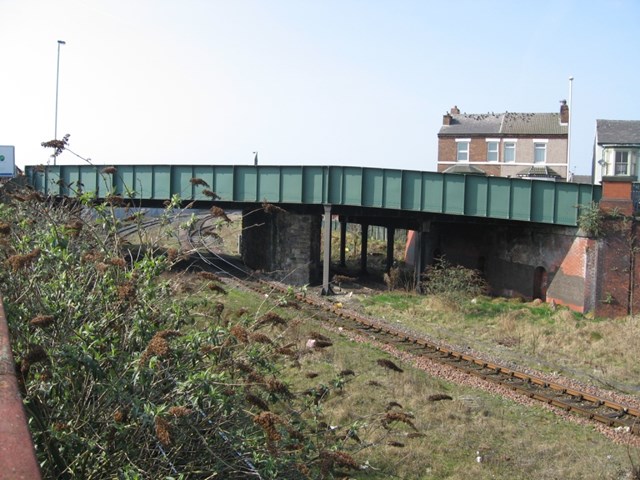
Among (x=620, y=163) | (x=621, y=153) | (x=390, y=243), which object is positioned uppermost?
(x=621, y=153)

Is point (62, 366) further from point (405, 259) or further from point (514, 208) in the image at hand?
point (405, 259)

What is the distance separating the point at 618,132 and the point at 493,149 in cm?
1175

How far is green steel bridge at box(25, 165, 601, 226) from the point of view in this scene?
2419 centimetres

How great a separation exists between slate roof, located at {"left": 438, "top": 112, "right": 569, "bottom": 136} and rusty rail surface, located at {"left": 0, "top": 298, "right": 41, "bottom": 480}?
4162 cm

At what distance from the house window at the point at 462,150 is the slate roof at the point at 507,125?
1.99 ft

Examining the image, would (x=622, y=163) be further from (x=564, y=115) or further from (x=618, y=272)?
(x=564, y=115)

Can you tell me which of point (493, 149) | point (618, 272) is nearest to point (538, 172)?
point (493, 149)

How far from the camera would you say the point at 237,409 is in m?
5.62

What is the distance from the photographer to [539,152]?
42.0 metres

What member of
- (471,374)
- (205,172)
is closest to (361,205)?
(205,172)

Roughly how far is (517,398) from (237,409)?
8914mm

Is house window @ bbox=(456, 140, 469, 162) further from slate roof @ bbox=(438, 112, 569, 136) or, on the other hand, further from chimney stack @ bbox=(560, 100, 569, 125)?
chimney stack @ bbox=(560, 100, 569, 125)

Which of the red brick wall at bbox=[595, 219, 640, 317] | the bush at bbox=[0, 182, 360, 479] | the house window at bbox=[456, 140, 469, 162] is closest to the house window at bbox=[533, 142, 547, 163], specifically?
the house window at bbox=[456, 140, 469, 162]

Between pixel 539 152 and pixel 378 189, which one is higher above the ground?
pixel 539 152
